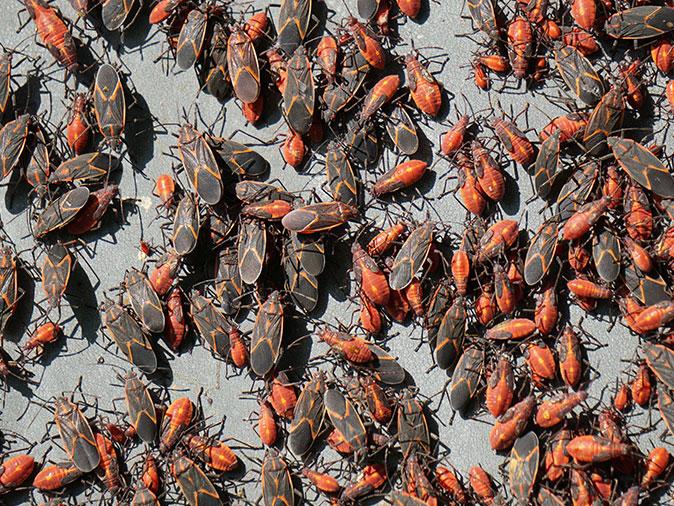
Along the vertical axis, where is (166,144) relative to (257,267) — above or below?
above

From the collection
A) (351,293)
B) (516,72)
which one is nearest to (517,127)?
(516,72)

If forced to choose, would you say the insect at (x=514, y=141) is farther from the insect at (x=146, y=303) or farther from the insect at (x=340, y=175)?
the insect at (x=146, y=303)

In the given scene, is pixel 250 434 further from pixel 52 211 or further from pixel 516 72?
pixel 516 72

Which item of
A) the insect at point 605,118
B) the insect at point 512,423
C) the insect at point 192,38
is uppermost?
the insect at point 192,38

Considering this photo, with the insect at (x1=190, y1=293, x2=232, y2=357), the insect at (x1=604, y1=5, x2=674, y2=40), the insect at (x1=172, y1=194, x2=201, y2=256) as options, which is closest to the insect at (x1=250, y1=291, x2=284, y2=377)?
the insect at (x1=190, y1=293, x2=232, y2=357)

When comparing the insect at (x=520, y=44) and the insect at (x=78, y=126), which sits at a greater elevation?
the insect at (x=78, y=126)

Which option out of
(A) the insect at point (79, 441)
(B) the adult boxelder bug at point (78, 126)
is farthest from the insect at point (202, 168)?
(A) the insect at point (79, 441)
